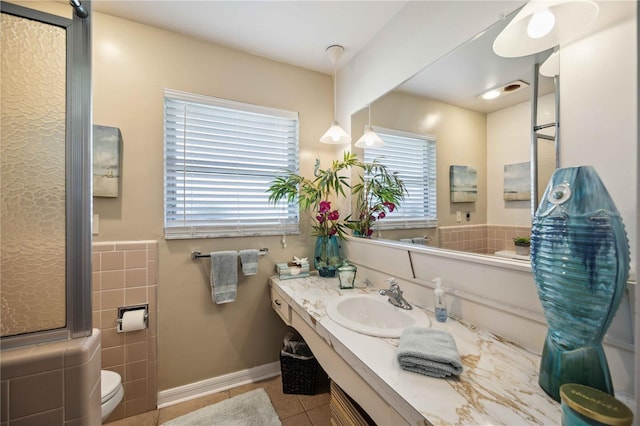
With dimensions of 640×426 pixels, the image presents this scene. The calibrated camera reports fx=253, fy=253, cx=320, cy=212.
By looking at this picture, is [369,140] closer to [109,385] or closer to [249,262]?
[249,262]

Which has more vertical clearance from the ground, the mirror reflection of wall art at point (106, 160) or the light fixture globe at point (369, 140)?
the light fixture globe at point (369, 140)

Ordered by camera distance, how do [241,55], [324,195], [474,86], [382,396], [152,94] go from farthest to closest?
1. [324,195]
2. [241,55]
3. [152,94]
4. [474,86]
5. [382,396]

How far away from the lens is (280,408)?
5.42 feet

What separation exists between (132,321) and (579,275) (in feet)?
6.76

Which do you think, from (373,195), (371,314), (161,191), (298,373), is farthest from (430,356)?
(161,191)

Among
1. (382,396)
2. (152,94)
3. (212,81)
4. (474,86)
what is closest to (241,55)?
(212,81)

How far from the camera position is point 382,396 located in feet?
2.48

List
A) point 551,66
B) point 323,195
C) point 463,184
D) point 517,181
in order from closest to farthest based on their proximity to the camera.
Answer: point 551,66, point 517,181, point 463,184, point 323,195

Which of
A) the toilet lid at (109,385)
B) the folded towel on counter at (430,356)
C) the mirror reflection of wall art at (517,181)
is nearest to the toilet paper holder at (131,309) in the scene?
the toilet lid at (109,385)

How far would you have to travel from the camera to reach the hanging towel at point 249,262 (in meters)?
1.83

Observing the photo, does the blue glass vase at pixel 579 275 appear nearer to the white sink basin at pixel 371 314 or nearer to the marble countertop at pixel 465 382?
the marble countertop at pixel 465 382

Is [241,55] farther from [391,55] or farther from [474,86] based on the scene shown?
[474,86]

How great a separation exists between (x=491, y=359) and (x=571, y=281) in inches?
15.3

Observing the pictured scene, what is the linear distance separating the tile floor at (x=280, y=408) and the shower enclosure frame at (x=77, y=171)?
4.53ft
